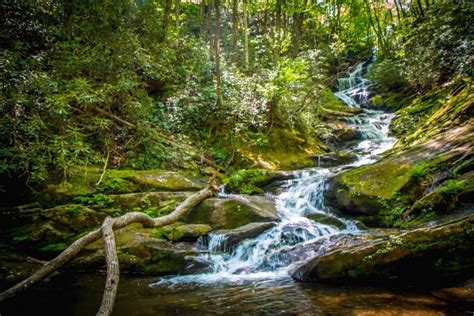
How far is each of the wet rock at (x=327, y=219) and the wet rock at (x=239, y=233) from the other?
1118mm

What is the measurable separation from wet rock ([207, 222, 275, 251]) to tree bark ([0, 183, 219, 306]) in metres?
1.02

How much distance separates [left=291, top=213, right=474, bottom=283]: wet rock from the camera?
4.13 metres

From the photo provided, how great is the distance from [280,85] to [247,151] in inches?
111

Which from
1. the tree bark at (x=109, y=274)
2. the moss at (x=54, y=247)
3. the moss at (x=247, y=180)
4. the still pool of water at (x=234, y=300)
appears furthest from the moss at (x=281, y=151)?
the tree bark at (x=109, y=274)

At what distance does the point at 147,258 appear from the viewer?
20.3ft

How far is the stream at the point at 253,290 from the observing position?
389 centimetres

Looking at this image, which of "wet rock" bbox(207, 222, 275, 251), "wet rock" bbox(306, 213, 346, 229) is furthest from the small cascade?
"wet rock" bbox(207, 222, 275, 251)

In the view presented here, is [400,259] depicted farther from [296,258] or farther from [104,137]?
[104,137]

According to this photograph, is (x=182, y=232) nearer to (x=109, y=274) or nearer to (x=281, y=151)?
(x=109, y=274)

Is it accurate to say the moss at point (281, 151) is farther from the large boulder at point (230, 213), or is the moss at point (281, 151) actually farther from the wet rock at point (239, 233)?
the wet rock at point (239, 233)

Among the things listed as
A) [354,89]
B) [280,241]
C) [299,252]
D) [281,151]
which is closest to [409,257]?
[299,252]

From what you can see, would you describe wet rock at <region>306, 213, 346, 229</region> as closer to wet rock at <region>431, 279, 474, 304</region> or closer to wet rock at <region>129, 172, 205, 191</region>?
wet rock at <region>431, 279, 474, 304</region>

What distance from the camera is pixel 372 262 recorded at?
458 centimetres

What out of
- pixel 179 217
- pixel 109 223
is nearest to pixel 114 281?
pixel 109 223
